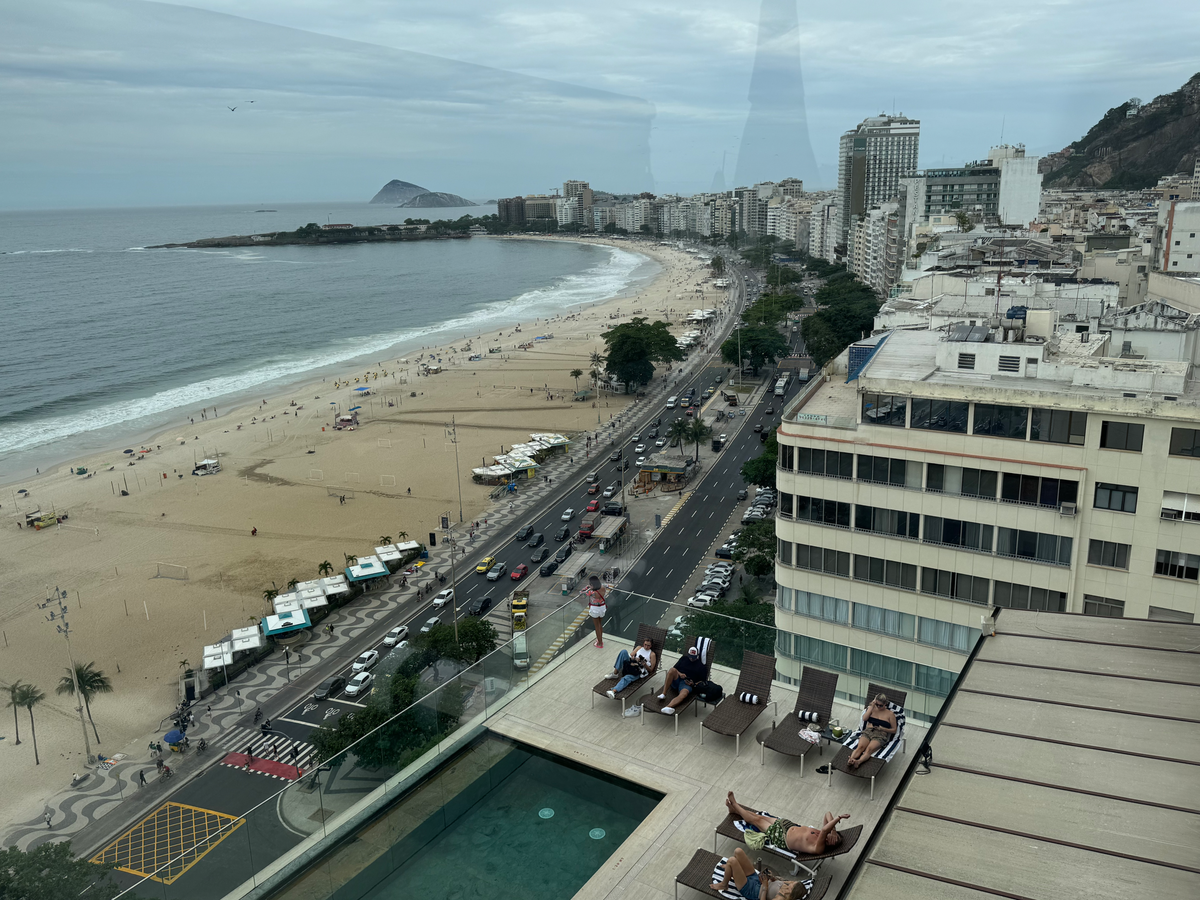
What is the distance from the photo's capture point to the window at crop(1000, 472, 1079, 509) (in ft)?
69.4

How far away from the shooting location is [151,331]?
11638cm

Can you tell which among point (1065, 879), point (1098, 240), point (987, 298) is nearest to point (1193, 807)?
point (1065, 879)

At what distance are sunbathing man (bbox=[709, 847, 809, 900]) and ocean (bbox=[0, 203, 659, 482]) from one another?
2691 inches

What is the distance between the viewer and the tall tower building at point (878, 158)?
18912 centimetres

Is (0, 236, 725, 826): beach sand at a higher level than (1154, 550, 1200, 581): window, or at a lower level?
lower

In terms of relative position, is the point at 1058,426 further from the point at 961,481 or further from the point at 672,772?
the point at 672,772

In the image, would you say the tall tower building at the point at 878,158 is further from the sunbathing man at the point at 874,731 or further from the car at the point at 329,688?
the sunbathing man at the point at 874,731

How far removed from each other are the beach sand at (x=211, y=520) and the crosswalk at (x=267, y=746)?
3.11 meters

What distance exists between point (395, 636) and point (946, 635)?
77.1 feet

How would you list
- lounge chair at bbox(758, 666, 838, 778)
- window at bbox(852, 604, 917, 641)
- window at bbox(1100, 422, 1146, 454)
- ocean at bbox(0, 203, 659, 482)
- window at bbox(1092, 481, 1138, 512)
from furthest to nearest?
ocean at bbox(0, 203, 659, 482)
window at bbox(852, 604, 917, 641)
window at bbox(1092, 481, 1138, 512)
window at bbox(1100, 422, 1146, 454)
lounge chair at bbox(758, 666, 838, 778)

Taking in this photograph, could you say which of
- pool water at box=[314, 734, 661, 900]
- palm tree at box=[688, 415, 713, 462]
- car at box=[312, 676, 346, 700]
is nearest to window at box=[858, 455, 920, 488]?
pool water at box=[314, 734, 661, 900]

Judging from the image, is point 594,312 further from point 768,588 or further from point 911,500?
point 911,500

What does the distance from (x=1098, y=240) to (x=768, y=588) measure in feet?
192

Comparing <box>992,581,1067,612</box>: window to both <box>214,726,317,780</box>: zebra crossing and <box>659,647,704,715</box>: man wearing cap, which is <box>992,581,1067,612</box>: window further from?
<box>214,726,317,780</box>: zebra crossing
